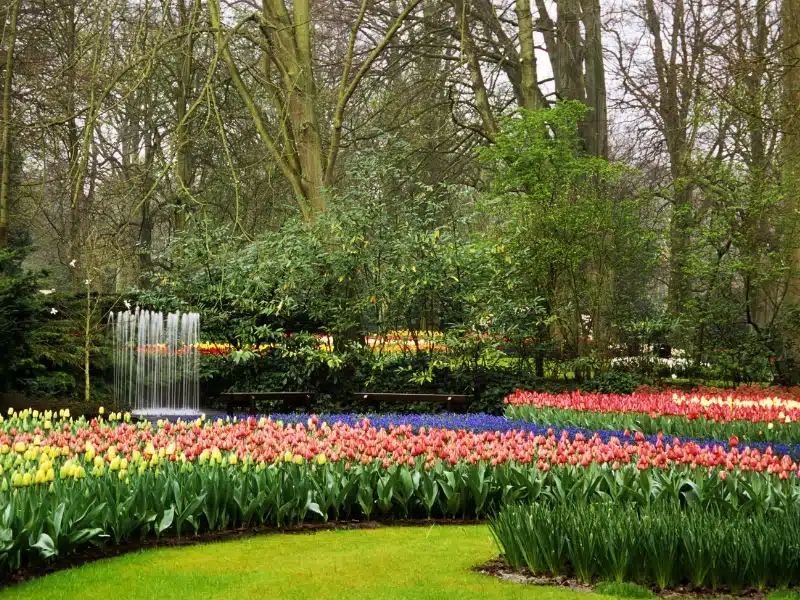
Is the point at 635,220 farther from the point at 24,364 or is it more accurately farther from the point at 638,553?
the point at 638,553

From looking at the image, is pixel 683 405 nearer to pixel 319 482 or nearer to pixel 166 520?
pixel 319 482

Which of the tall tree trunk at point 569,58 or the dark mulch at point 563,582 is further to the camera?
the tall tree trunk at point 569,58

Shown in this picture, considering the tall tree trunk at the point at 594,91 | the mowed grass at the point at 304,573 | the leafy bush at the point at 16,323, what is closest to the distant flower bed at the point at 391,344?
the leafy bush at the point at 16,323

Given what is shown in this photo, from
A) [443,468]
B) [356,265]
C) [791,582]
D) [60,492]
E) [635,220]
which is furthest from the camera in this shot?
[635,220]

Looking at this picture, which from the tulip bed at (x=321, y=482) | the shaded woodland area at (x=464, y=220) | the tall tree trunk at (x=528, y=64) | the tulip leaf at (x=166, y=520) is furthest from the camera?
the tall tree trunk at (x=528, y=64)

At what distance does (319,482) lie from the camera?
657 cm

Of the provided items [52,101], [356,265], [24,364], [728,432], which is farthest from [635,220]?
[52,101]

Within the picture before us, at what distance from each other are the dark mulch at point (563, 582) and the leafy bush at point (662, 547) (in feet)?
0.12

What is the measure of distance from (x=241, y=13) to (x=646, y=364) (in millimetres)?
12225

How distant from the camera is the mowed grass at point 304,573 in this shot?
4.73 metres

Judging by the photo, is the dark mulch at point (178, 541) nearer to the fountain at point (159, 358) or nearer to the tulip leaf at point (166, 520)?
the tulip leaf at point (166, 520)

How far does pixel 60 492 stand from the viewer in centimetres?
556

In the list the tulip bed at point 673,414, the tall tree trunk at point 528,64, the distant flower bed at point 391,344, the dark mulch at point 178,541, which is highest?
the tall tree trunk at point 528,64

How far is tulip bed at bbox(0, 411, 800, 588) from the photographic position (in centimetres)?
550
